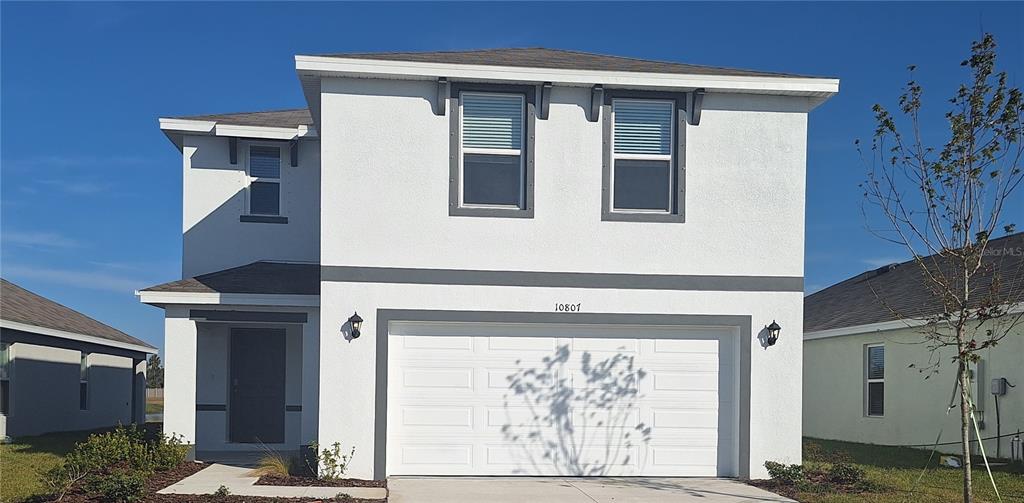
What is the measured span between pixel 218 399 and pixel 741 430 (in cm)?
843

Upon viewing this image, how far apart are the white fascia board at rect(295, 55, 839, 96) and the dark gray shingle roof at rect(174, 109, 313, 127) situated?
15.2 feet

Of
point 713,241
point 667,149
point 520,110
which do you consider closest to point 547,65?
point 520,110

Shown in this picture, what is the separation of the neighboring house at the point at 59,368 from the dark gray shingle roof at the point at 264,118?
224 inches

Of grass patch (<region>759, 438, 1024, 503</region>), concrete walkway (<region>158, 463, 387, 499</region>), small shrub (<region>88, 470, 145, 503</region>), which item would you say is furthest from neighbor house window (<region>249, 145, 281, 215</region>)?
grass patch (<region>759, 438, 1024, 503</region>)

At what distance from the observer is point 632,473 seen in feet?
39.0

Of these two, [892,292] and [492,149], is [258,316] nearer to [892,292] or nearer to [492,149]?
[492,149]

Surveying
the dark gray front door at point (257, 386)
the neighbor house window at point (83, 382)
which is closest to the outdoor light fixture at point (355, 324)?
the dark gray front door at point (257, 386)

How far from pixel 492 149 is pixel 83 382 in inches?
579

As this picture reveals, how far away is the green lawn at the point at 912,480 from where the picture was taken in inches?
416

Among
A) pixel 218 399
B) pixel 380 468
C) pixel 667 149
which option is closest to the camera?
pixel 380 468

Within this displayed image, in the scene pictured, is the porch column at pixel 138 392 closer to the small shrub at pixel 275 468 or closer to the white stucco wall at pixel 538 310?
the small shrub at pixel 275 468

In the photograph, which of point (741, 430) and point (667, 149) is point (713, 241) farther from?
point (741, 430)

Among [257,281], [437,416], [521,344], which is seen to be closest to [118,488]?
[437,416]

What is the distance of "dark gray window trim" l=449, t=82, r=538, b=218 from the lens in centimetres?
1153
